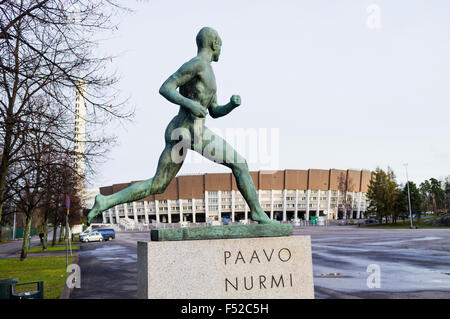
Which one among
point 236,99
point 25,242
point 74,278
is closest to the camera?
point 236,99

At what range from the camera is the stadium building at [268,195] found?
94.1 metres

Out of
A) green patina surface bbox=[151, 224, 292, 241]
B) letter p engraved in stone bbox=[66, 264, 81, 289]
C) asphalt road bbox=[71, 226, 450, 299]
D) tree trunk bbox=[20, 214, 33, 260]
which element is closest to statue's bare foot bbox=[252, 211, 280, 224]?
green patina surface bbox=[151, 224, 292, 241]

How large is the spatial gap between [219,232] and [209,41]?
7.10 feet

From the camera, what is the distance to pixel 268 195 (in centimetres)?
9450

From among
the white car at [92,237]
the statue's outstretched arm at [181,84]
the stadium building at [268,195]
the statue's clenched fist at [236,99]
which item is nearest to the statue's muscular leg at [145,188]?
the statue's outstretched arm at [181,84]

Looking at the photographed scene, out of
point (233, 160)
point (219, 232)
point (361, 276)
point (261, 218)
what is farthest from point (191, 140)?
point (361, 276)

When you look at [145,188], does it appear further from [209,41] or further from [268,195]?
[268,195]

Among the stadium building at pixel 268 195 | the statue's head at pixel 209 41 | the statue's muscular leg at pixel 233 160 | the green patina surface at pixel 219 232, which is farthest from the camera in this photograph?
the stadium building at pixel 268 195

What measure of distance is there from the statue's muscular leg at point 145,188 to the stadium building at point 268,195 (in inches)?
3466

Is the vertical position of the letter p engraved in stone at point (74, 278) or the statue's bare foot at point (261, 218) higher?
the statue's bare foot at point (261, 218)

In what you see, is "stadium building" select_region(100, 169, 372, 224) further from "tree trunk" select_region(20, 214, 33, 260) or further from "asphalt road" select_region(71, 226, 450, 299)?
"asphalt road" select_region(71, 226, 450, 299)

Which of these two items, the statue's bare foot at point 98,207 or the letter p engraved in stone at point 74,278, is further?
the letter p engraved in stone at point 74,278

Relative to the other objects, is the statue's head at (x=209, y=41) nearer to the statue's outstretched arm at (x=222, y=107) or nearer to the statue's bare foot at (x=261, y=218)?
the statue's outstretched arm at (x=222, y=107)
